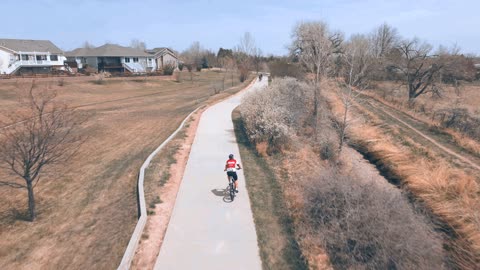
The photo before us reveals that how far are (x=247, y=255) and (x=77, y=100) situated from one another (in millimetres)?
29626

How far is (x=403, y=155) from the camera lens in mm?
13891

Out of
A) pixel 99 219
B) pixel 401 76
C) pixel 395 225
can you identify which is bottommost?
pixel 99 219

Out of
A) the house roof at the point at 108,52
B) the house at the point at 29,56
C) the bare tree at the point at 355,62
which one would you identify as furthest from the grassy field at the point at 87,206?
the house roof at the point at 108,52

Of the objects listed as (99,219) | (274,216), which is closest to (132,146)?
(99,219)

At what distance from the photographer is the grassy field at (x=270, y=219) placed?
254 inches

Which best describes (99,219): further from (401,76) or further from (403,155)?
(401,76)

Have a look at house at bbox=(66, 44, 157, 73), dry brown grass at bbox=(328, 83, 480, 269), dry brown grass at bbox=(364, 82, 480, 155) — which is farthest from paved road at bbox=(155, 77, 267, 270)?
house at bbox=(66, 44, 157, 73)

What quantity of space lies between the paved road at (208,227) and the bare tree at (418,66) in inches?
1002

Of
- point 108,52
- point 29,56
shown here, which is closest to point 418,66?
point 108,52

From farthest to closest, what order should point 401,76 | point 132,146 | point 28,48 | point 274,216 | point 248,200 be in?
point 28,48, point 401,76, point 132,146, point 248,200, point 274,216

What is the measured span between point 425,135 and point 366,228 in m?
15.3

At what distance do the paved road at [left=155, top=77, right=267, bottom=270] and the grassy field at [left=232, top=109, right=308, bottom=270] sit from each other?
213 mm

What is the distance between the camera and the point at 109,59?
175ft

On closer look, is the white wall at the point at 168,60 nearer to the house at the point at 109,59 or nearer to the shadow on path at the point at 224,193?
the house at the point at 109,59
